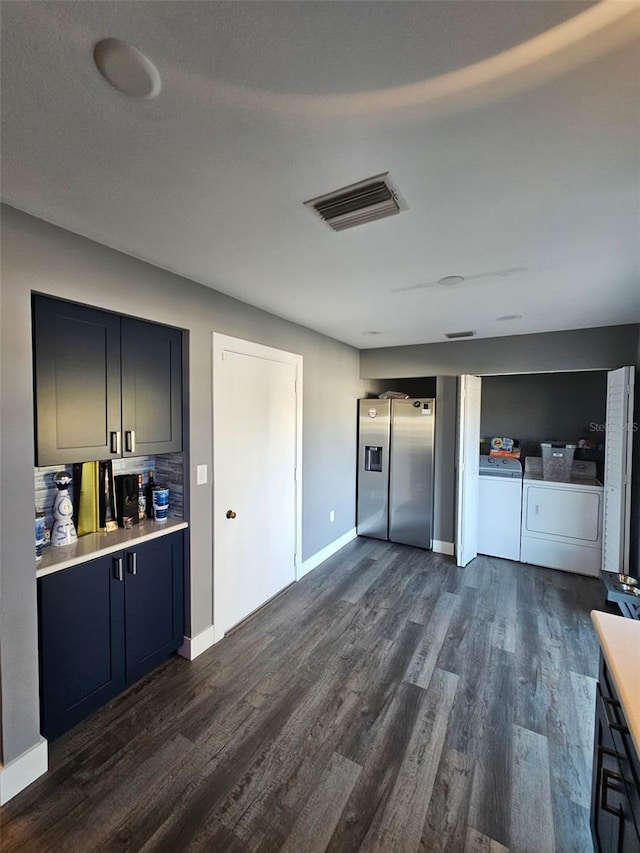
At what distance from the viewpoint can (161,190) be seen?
131cm

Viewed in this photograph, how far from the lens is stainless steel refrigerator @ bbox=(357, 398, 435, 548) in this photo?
4.13m

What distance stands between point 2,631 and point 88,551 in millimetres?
419

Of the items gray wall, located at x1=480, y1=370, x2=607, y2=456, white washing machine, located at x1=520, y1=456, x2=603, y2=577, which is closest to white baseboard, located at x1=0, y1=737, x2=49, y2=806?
white washing machine, located at x1=520, y1=456, x2=603, y2=577

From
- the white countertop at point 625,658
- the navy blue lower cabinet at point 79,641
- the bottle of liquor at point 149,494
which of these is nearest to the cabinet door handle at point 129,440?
the bottle of liquor at point 149,494

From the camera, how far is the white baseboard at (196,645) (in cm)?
230

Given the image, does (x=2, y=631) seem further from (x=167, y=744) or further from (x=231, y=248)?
(x=231, y=248)

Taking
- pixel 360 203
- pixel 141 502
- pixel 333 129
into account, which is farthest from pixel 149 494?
pixel 333 129

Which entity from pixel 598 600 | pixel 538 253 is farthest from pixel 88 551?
pixel 598 600

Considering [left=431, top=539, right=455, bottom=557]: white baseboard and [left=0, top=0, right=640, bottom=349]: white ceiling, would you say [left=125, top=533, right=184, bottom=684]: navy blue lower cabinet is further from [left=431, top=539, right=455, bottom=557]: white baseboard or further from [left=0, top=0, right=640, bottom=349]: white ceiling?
[left=431, top=539, right=455, bottom=557]: white baseboard

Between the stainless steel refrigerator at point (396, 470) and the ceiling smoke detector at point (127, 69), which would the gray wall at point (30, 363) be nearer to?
the ceiling smoke detector at point (127, 69)

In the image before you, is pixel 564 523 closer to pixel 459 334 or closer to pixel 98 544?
pixel 459 334

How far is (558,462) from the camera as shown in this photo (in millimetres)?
3762

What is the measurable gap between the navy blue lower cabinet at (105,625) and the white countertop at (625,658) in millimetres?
2122

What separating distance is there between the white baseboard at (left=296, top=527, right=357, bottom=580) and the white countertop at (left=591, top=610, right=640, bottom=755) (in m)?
2.58
